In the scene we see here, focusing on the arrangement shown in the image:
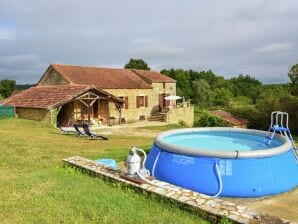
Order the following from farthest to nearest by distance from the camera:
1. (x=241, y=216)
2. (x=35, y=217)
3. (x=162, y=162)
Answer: (x=162, y=162)
(x=35, y=217)
(x=241, y=216)

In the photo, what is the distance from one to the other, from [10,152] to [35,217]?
688cm

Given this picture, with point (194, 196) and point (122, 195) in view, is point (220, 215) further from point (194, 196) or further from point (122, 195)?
point (122, 195)

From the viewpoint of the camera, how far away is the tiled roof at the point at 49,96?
25.8 m

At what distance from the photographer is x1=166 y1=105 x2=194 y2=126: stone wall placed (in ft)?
118

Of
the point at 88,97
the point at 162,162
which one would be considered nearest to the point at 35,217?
the point at 162,162

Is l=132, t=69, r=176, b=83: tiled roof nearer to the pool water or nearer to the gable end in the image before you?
the gable end

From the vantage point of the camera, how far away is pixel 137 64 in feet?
188

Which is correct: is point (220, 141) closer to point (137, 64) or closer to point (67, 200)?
point (67, 200)

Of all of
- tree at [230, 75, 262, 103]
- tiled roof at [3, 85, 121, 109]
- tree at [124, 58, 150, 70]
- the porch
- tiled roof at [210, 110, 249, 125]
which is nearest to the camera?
tiled roof at [3, 85, 121, 109]

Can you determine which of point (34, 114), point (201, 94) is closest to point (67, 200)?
point (34, 114)

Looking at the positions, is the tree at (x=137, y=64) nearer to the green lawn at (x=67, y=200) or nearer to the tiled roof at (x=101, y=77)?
the tiled roof at (x=101, y=77)

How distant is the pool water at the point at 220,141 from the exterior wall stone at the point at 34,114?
14482 millimetres

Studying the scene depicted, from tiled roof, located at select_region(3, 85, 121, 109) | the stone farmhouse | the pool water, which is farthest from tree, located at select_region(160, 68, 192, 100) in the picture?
the pool water

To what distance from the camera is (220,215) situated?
586cm
